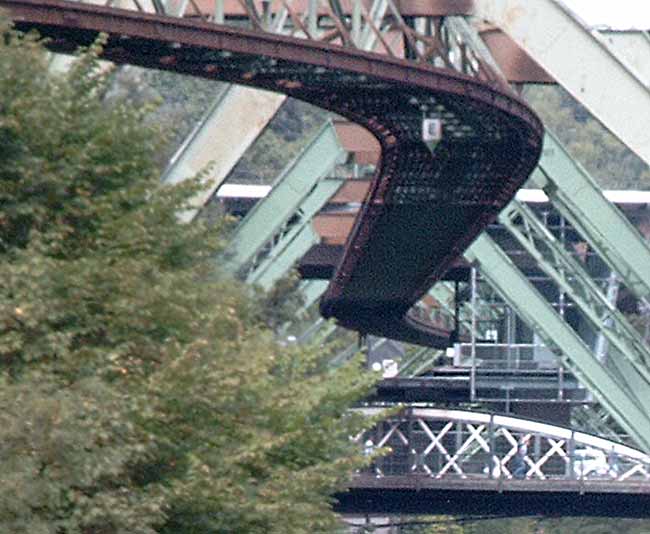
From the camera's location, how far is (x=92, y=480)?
61.9 feet

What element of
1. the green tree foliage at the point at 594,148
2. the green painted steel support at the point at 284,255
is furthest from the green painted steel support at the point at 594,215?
the green tree foliage at the point at 594,148

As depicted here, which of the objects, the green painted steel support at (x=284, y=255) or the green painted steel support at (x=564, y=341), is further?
the green painted steel support at (x=284, y=255)

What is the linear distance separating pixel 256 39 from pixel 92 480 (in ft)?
26.0

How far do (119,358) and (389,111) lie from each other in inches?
394

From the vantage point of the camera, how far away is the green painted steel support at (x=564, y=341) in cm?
3847

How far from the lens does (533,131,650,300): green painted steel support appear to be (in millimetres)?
35875

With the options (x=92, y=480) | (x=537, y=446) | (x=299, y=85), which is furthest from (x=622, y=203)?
(x=92, y=480)

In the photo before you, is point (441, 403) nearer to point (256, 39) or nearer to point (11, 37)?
point (256, 39)

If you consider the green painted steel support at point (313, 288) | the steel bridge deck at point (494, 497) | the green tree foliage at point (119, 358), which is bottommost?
the green painted steel support at point (313, 288)

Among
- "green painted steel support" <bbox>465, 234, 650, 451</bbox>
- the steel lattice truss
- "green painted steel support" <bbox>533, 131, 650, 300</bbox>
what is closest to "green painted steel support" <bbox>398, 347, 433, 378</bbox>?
the steel lattice truss

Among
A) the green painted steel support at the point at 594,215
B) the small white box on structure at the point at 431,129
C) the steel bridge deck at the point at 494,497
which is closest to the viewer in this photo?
the small white box on structure at the point at 431,129

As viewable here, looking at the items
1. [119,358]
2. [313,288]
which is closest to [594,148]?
[313,288]

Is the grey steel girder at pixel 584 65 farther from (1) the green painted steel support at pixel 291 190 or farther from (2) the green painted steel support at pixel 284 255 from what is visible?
(2) the green painted steel support at pixel 284 255

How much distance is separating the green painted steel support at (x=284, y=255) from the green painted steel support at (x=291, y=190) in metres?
2.55
